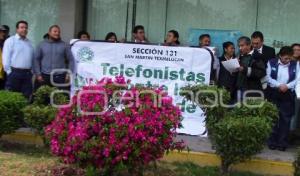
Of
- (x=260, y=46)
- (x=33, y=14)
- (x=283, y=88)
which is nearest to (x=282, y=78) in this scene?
(x=283, y=88)

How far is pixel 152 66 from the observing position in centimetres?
857

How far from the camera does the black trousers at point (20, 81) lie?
8.85m

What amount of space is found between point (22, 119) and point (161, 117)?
9.34 feet

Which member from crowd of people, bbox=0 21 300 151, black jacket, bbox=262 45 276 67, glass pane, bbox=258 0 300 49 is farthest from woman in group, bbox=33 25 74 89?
glass pane, bbox=258 0 300 49

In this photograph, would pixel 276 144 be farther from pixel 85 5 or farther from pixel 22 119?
pixel 85 5

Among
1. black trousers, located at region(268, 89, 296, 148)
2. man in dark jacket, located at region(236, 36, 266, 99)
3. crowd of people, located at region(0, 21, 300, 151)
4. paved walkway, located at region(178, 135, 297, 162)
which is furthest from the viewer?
black trousers, located at region(268, 89, 296, 148)

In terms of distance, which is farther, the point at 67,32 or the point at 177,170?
the point at 67,32

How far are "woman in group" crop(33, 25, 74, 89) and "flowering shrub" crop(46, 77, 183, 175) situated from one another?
2.74 m

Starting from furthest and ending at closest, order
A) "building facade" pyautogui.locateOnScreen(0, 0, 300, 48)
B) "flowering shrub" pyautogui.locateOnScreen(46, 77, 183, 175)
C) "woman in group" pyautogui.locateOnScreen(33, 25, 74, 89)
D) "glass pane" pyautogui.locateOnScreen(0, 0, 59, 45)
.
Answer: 1. "glass pane" pyautogui.locateOnScreen(0, 0, 59, 45)
2. "building facade" pyautogui.locateOnScreen(0, 0, 300, 48)
3. "woman in group" pyautogui.locateOnScreen(33, 25, 74, 89)
4. "flowering shrub" pyautogui.locateOnScreen(46, 77, 183, 175)

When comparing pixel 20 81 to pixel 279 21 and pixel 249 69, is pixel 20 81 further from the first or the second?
pixel 279 21

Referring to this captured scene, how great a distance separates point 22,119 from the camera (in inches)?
314

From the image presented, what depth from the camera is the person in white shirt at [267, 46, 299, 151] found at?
793 centimetres

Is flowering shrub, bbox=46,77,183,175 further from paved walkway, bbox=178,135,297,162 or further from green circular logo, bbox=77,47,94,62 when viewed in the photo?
green circular logo, bbox=77,47,94,62

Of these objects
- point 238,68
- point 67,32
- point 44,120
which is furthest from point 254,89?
point 67,32
